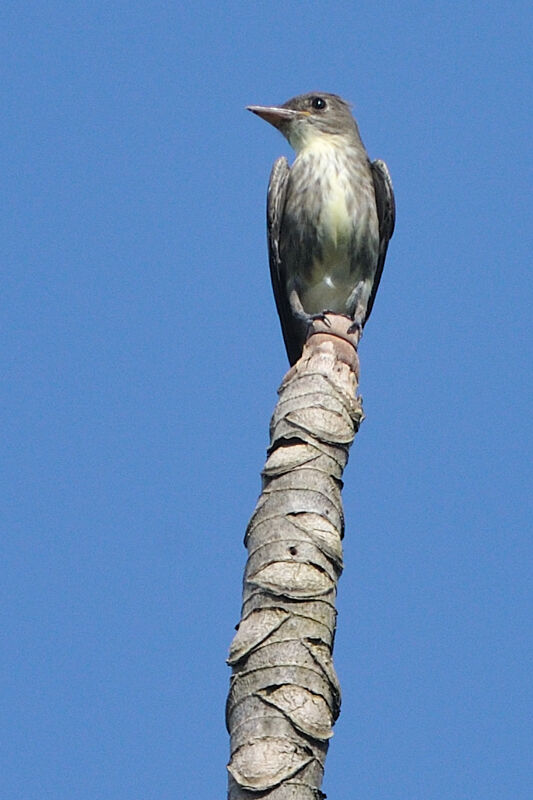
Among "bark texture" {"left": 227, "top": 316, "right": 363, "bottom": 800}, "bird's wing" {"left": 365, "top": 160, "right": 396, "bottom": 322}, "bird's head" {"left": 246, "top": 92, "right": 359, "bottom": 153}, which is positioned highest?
"bird's head" {"left": 246, "top": 92, "right": 359, "bottom": 153}

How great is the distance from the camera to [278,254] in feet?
31.8

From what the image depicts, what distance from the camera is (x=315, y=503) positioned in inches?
196

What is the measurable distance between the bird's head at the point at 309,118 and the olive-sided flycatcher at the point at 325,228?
2cm

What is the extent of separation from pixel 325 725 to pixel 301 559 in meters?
0.64

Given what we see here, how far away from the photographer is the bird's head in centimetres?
1012

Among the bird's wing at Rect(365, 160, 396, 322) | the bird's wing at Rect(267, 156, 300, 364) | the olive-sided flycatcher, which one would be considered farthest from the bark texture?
the bird's wing at Rect(365, 160, 396, 322)

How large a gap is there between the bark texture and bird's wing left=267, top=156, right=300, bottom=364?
159 inches

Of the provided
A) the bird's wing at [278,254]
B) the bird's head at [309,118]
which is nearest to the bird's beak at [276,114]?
the bird's head at [309,118]

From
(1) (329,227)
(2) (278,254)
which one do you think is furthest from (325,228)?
(2) (278,254)

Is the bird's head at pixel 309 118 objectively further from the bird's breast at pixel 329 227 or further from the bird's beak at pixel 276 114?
the bird's breast at pixel 329 227

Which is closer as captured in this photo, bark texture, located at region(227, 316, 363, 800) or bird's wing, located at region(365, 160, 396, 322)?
bark texture, located at region(227, 316, 363, 800)

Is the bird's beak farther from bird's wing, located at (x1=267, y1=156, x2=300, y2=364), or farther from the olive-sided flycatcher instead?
bird's wing, located at (x1=267, y1=156, x2=300, y2=364)

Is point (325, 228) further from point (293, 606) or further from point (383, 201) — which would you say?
point (293, 606)

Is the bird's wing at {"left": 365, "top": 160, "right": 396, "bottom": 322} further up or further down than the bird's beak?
further down
